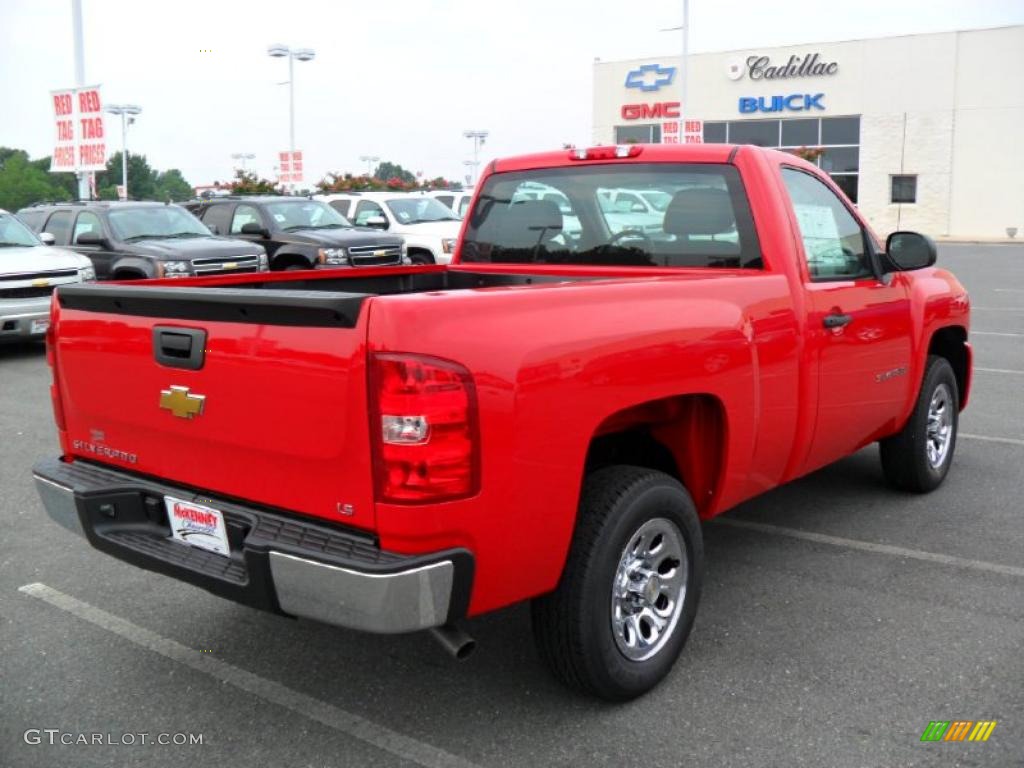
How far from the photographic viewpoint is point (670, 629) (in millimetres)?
3691

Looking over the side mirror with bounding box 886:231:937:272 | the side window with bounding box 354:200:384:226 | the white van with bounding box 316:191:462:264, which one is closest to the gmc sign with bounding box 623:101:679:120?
the white van with bounding box 316:191:462:264

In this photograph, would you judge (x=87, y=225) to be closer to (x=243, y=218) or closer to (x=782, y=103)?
(x=243, y=218)

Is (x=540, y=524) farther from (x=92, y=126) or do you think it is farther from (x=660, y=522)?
(x=92, y=126)

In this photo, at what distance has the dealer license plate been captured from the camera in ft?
10.7

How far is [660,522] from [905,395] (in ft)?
7.81

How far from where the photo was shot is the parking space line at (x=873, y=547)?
4805 mm

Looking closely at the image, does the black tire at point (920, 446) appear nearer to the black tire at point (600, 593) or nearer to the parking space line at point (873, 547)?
the parking space line at point (873, 547)

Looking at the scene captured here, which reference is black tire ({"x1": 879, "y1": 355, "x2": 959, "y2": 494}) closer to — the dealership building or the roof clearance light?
the roof clearance light

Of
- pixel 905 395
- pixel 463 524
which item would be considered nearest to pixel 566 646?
pixel 463 524

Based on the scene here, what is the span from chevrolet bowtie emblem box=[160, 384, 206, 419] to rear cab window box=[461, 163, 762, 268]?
2181 millimetres

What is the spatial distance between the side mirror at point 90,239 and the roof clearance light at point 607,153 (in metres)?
10.6

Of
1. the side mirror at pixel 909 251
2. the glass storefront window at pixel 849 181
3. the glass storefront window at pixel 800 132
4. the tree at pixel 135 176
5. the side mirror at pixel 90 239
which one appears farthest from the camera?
the tree at pixel 135 176

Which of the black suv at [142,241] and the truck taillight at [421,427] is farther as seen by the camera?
the black suv at [142,241]

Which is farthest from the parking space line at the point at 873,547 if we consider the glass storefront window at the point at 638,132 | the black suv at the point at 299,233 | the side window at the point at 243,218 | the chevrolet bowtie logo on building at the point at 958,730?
the glass storefront window at the point at 638,132
